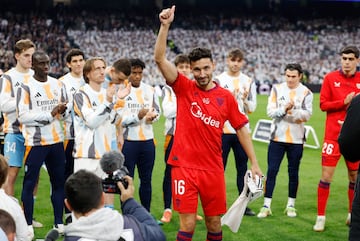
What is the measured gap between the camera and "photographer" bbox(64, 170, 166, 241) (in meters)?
2.91

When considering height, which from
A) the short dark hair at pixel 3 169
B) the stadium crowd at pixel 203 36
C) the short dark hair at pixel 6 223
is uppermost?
the stadium crowd at pixel 203 36

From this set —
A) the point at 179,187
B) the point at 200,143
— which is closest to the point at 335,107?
the point at 200,143

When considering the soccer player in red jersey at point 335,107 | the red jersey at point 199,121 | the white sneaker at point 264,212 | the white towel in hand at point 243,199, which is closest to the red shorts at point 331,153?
the soccer player in red jersey at point 335,107

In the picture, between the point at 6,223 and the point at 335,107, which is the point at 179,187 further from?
the point at 335,107

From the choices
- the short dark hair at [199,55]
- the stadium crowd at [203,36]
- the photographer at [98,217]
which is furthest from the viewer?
the stadium crowd at [203,36]

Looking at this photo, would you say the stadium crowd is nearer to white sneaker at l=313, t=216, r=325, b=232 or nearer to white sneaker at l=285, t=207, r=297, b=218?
white sneaker at l=285, t=207, r=297, b=218

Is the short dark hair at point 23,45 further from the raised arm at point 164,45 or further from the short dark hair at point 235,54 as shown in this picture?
the short dark hair at point 235,54

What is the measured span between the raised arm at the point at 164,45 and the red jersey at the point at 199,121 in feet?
0.42

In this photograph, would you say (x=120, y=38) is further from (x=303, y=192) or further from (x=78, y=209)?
(x=78, y=209)

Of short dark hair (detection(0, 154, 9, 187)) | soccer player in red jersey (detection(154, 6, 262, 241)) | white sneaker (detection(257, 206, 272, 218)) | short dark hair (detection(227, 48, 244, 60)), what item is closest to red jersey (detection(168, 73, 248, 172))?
soccer player in red jersey (detection(154, 6, 262, 241))

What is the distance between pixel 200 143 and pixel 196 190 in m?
0.42

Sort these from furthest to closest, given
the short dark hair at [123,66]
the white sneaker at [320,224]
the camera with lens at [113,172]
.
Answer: the white sneaker at [320,224], the short dark hair at [123,66], the camera with lens at [113,172]

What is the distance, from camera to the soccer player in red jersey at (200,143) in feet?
15.9

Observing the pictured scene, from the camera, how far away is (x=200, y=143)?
4.94m
